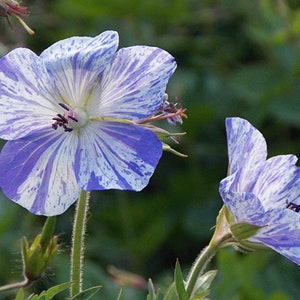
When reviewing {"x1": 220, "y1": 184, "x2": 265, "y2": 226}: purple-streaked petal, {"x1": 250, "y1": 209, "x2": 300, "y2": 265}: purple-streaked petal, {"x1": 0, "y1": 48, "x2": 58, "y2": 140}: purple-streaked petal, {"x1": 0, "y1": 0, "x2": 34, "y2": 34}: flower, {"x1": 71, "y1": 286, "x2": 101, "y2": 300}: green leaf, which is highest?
{"x1": 0, "y1": 0, "x2": 34, "y2": 34}: flower

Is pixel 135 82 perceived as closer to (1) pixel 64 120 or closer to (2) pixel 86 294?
(1) pixel 64 120

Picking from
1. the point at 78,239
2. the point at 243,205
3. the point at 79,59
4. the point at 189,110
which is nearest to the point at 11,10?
the point at 79,59

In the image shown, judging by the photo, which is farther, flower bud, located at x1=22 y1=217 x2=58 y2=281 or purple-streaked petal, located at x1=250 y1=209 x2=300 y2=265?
flower bud, located at x1=22 y1=217 x2=58 y2=281

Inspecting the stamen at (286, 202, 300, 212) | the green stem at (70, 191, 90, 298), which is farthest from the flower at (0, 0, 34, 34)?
the stamen at (286, 202, 300, 212)

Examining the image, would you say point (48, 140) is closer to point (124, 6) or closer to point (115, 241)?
point (115, 241)

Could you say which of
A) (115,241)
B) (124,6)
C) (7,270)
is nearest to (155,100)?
(7,270)

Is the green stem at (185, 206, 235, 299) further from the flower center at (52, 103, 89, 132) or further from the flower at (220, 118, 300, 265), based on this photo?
the flower center at (52, 103, 89, 132)

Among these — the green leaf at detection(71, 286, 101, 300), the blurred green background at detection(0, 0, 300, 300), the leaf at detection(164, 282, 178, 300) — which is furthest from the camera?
the blurred green background at detection(0, 0, 300, 300)
